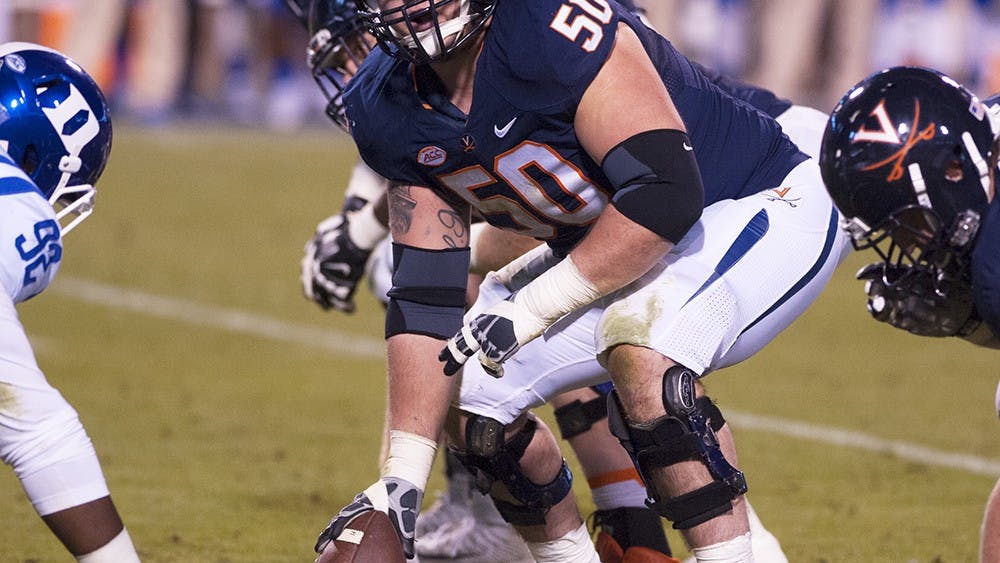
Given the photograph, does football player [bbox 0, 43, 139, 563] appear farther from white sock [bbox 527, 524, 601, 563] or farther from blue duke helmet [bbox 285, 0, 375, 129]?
blue duke helmet [bbox 285, 0, 375, 129]

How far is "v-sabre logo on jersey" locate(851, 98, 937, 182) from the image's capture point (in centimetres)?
299

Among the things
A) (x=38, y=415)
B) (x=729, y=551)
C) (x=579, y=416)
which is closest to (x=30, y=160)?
(x=38, y=415)

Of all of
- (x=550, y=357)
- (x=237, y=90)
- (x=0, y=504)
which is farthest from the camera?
(x=237, y=90)

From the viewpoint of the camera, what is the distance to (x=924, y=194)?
2.98 metres

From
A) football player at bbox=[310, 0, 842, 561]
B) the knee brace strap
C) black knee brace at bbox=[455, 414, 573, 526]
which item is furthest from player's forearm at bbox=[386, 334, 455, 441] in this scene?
the knee brace strap

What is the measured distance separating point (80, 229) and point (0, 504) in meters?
6.00

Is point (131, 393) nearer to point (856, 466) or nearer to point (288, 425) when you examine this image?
point (288, 425)

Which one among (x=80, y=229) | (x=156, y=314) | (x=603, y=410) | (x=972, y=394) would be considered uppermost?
(x=603, y=410)

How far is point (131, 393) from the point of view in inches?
249

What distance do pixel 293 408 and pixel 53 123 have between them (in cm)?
289

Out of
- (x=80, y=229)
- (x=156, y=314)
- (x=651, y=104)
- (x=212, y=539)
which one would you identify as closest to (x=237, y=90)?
(x=80, y=229)

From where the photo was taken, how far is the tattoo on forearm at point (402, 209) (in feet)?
11.7

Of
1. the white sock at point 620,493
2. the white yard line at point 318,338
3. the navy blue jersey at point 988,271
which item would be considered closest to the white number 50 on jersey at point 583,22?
the navy blue jersey at point 988,271

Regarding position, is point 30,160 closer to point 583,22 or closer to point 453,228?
point 453,228
